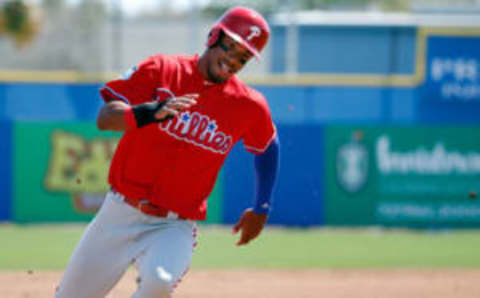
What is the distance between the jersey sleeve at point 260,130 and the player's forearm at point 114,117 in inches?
36.2

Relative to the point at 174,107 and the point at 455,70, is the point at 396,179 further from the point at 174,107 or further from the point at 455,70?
the point at 174,107

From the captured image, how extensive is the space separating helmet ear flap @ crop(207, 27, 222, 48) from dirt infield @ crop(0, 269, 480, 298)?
11.5ft

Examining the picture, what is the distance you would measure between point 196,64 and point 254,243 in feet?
21.9

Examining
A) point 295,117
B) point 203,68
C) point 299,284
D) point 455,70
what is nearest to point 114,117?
point 203,68

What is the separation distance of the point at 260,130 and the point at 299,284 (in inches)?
145

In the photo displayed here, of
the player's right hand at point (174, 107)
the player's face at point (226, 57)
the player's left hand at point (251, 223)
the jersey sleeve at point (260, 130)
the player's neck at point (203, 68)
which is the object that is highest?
the player's face at point (226, 57)

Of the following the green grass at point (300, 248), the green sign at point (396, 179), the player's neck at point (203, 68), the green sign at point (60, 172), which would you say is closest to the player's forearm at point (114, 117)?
the player's neck at point (203, 68)

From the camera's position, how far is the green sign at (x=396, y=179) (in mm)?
12719

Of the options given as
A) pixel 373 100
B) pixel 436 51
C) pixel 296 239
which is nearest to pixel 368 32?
pixel 436 51

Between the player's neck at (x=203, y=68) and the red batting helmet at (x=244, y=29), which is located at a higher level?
the red batting helmet at (x=244, y=29)

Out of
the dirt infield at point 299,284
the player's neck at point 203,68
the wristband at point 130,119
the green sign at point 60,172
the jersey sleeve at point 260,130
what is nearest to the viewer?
the wristband at point 130,119

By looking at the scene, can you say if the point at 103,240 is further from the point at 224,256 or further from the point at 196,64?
the point at 224,256

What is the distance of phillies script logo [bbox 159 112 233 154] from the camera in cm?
447

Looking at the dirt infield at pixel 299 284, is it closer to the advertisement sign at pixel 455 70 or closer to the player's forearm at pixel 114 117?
the player's forearm at pixel 114 117
